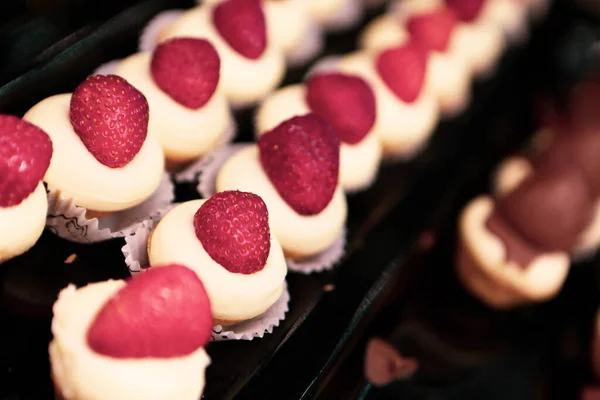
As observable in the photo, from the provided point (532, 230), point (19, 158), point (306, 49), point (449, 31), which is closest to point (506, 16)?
point (449, 31)

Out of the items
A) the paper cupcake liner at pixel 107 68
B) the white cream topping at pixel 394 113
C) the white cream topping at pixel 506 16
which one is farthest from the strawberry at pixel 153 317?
the white cream topping at pixel 506 16

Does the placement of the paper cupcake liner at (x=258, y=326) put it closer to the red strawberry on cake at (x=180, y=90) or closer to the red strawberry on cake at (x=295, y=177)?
the red strawberry on cake at (x=295, y=177)

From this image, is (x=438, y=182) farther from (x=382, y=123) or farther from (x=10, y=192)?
(x=10, y=192)

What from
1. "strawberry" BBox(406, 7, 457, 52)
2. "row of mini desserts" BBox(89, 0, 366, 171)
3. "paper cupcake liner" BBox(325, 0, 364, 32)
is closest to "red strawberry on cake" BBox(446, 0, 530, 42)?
"strawberry" BBox(406, 7, 457, 52)

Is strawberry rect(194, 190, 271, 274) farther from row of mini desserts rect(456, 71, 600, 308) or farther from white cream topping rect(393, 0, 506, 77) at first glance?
white cream topping rect(393, 0, 506, 77)

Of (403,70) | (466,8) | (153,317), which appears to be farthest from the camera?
(466,8)

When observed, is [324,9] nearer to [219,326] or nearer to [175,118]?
[175,118]
